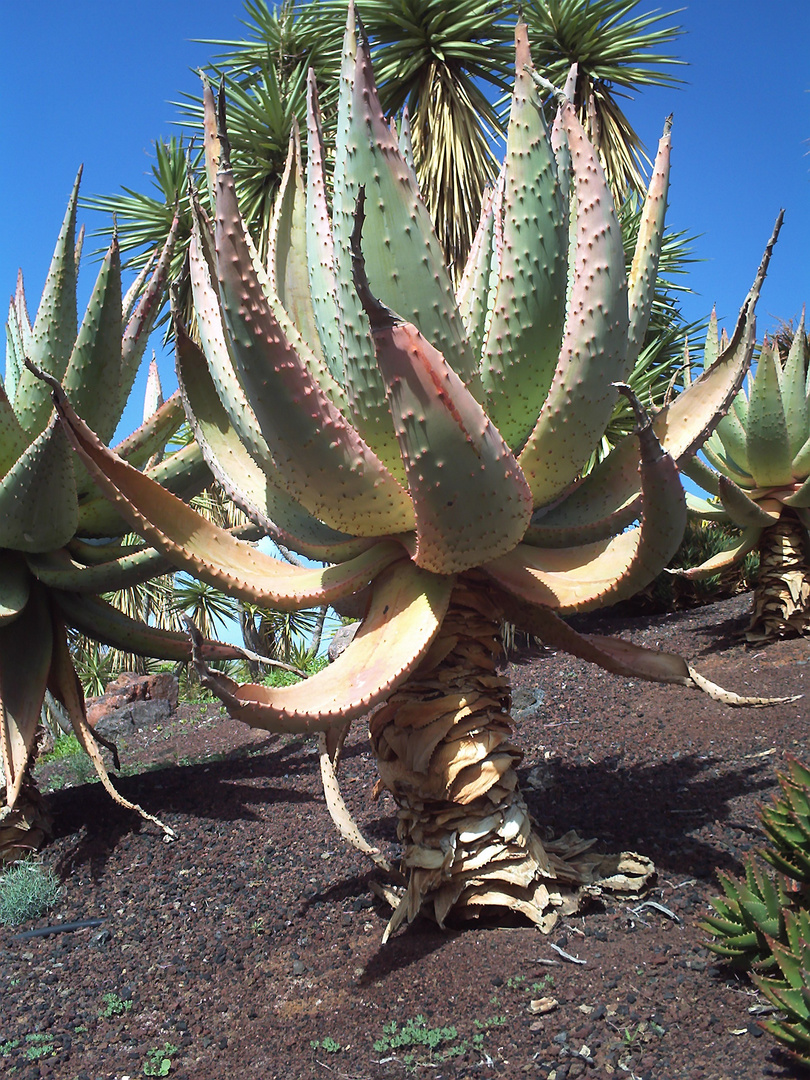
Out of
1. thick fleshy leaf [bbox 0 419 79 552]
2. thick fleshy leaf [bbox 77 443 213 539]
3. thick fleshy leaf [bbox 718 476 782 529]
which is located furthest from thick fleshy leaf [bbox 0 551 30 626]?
thick fleshy leaf [bbox 718 476 782 529]

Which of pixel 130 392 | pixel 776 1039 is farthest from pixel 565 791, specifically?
pixel 130 392

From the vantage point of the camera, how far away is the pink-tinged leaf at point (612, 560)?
181 cm

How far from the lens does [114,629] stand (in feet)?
12.2

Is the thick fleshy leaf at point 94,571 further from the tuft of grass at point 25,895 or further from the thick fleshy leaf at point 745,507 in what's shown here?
the thick fleshy leaf at point 745,507

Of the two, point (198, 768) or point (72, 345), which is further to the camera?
point (198, 768)

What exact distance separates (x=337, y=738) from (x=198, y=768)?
2.19 meters

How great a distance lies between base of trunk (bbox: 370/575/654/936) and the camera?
213cm

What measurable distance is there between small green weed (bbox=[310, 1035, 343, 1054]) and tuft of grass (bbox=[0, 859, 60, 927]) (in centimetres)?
152

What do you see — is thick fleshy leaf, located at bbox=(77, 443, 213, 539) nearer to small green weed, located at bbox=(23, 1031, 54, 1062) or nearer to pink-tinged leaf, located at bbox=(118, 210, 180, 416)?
pink-tinged leaf, located at bbox=(118, 210, 180, 416)

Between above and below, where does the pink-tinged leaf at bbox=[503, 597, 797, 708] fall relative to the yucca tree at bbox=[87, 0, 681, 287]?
below

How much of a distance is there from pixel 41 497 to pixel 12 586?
0.50m

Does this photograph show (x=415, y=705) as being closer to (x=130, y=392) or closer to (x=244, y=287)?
(x=244, y=287)

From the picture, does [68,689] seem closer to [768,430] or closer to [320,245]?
[320,245]

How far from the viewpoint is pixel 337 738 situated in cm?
244
